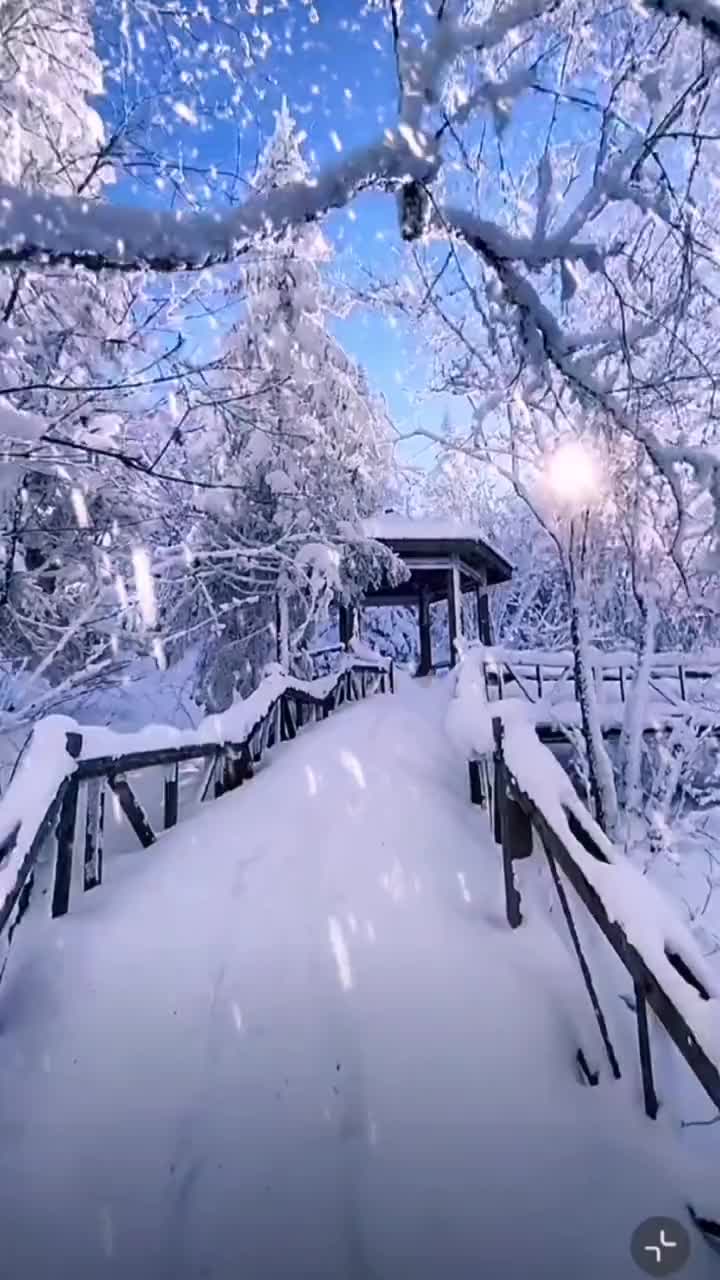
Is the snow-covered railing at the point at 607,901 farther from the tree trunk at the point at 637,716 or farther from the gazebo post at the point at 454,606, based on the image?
the gazebo post at the point at 454,606

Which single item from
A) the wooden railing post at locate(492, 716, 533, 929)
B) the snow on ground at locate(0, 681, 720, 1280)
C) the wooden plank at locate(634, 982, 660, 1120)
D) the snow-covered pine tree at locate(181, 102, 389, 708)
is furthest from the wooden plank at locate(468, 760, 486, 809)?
the snow-covered pine tree at locate(181, 102, 389, 708)

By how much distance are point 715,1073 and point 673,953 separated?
18.0 inches

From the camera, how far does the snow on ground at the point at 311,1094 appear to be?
2346 millimetres

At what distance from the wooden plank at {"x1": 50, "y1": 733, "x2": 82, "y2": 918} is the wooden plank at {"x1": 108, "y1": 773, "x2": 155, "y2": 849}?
49cm

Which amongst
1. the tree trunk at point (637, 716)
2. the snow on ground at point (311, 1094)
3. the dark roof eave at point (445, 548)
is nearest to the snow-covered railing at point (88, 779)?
the snow on ground at point (311, 1094)

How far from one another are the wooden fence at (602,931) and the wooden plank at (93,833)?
2764 mm

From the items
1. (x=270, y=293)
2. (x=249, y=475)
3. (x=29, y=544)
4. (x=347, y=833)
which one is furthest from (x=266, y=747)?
(x=270, y=293)

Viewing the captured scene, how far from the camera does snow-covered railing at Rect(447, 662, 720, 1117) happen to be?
2.29 meters

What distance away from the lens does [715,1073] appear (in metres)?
2.10

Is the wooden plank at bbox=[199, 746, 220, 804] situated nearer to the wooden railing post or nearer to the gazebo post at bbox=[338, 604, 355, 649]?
the wooden railing post

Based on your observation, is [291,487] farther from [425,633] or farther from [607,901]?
[607,901]

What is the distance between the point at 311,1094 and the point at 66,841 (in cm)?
233

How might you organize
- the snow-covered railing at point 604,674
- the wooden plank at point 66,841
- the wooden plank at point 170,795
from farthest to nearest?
the snow-covered railing at point 604,674, the wooden plank at point 170,795, the wooden plank at point 66,841

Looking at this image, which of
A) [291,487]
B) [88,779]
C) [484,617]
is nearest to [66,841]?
[88,779]
